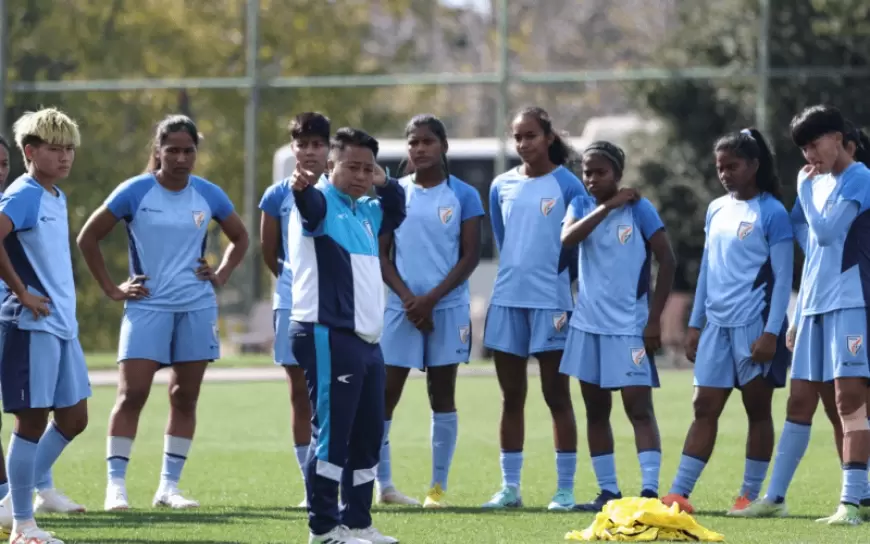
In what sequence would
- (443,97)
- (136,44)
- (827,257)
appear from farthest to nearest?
1. (443,97)
2. (136,44)
3. (827,257)

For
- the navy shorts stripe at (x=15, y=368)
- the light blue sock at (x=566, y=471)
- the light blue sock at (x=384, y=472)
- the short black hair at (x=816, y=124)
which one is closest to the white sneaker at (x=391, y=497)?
the light blue sock at (x=384, y=472)

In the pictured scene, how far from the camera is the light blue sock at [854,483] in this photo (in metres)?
8.11

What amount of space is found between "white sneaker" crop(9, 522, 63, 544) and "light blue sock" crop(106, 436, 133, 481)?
1.82 meters

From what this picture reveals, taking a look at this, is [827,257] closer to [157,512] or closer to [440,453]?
[440,453]

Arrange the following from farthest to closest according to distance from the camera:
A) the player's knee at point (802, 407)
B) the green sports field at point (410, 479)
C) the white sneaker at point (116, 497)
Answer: the white sneaker at point (116, 497), the player's knee at point (802, 407), the green sports field at point (410, 479)

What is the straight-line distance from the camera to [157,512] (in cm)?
874

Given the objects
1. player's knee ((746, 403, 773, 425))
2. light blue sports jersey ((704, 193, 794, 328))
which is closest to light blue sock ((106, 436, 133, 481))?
light blue sports jersey ((704, 193, 794, 328))

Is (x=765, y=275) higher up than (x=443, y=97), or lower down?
lower down

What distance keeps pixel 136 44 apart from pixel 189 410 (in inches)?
918

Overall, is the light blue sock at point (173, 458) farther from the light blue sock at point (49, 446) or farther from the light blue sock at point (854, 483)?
the light blue sock at point (854, 483)

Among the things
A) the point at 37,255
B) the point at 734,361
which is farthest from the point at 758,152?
the point at 37,255

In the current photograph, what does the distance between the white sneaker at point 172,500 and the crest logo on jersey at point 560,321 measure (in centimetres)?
221

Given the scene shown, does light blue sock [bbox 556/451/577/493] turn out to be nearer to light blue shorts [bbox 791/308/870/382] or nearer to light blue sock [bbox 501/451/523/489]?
light blue sock [bbox 501/451/523/489]

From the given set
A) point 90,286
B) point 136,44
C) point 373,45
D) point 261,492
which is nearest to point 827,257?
point 261,492
